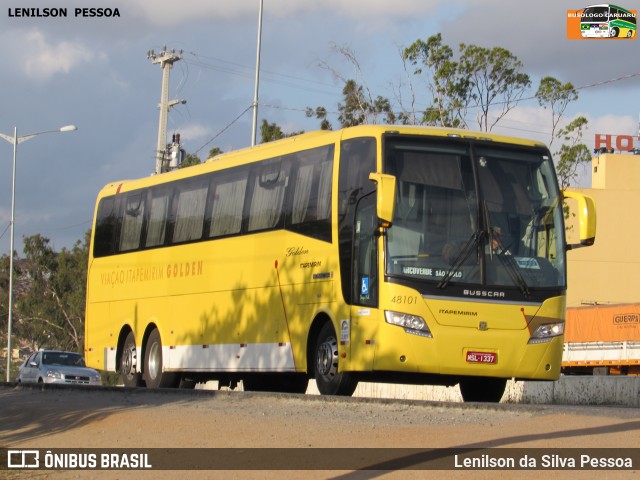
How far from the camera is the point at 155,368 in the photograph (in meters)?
25.5

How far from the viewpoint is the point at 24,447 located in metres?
13.5

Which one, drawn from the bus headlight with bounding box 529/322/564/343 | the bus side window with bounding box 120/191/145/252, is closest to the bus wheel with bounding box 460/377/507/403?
the bus headlight with bounding box 529/322/564/343

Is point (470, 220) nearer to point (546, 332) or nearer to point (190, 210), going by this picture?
point (546, 332)

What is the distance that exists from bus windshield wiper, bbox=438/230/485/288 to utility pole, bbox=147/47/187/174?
155 ft

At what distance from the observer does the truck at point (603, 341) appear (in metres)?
46.8

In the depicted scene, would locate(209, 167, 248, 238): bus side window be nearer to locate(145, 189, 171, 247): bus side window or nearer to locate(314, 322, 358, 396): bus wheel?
locate(145, 189, 171, 247): bus side window

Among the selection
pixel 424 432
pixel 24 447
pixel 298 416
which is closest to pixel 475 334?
pixel 298 416

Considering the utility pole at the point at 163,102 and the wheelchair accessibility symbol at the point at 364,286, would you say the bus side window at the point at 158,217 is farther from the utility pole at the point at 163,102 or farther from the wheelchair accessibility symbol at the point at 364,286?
the utility pole at the point at 163,102

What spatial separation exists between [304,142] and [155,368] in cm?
712

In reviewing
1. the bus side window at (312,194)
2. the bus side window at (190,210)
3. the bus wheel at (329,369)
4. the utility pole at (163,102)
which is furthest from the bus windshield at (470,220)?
the utility pole at (163,102)

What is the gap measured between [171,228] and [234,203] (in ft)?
9.44

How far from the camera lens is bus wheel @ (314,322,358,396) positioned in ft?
60.4

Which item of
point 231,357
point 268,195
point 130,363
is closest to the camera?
point 268,195

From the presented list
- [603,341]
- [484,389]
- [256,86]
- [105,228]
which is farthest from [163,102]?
[484,389]
